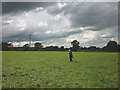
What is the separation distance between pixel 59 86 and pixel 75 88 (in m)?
1.16

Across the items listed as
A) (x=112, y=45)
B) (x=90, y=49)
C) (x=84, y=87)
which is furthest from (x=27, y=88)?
(x=90, y=49)

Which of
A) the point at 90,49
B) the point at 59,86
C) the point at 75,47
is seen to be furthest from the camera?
the point at 75,47

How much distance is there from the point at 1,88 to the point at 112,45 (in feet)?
301

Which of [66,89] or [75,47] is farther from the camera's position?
[75,47]

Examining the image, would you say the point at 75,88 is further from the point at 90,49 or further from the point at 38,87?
the point at 90,49

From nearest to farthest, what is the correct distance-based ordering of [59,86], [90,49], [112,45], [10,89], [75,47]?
[10,89] → [59,86] → [112,45] → [90,49] → [75,47]

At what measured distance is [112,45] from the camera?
86.9 metres

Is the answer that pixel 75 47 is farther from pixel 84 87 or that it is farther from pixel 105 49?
pixel 84 87

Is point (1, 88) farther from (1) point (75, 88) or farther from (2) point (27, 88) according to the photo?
(1) point (75, 88)

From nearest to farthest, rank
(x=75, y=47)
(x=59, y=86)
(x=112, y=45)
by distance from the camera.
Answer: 1. (x=59, y=86)
2. (x=112, y=45)
3. (x=75, y=47)

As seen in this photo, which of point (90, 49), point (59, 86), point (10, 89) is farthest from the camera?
point (90, 49)

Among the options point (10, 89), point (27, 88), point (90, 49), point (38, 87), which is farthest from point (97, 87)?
point (90, 49)

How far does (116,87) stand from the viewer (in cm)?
748

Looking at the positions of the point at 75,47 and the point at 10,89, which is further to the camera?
the point at 75,47
